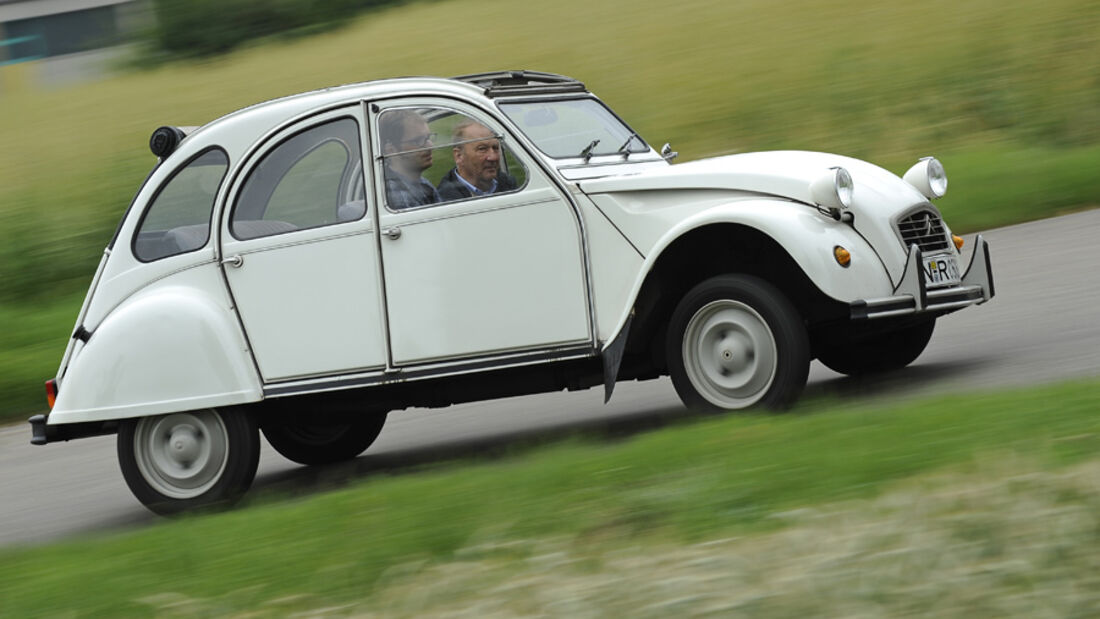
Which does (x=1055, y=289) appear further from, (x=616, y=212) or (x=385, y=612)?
(x=385, y=612)

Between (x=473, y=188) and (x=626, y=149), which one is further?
(x=626, y=149)

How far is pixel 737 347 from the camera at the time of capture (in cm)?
679

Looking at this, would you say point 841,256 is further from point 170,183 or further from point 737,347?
point 170,183

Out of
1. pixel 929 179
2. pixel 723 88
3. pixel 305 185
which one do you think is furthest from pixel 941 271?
pixel 723 88

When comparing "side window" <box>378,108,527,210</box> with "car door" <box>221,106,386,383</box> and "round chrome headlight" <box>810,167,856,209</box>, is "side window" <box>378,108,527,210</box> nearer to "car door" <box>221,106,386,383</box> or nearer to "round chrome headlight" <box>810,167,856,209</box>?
"car door" <box>221,106,386,383</box>

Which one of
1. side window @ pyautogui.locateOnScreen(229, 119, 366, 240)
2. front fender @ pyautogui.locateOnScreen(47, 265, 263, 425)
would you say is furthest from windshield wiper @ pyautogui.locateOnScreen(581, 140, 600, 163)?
front fender @ pyautogui.locateOnScreen(47, 265, 263, 425)

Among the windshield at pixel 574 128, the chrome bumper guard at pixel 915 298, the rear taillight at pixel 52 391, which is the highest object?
the windshield at pixel 574 128

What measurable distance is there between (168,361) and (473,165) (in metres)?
1.91

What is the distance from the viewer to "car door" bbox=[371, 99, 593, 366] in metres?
7.06

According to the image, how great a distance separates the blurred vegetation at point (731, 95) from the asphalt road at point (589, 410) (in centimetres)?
245

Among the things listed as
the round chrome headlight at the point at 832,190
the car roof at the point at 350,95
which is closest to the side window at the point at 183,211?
the car roof at the point at 350,95

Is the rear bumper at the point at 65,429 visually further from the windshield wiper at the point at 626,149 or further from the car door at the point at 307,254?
the windshield wiper at the point at 626,149

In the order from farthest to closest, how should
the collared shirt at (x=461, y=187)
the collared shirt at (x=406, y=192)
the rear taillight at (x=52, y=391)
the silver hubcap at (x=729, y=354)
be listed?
the rear taillight at (x=52, y=391) → the collared shirt at (x=406, y=192) → the collared shirt at (x=461, y=187) → the silver hubcap at (x=729, y=354)

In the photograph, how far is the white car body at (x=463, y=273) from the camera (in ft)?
22.6
